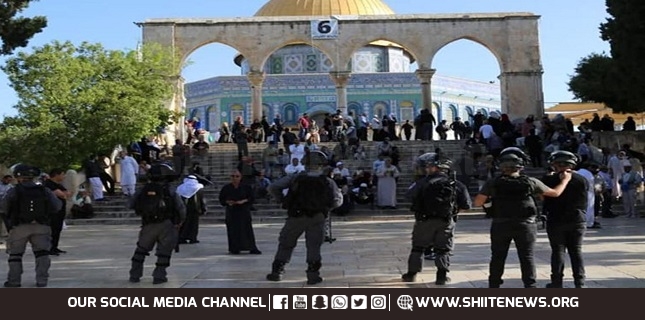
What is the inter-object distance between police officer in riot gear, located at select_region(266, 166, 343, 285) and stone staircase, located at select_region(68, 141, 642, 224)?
9.62 meters

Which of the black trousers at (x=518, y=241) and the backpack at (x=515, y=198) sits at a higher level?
the backpack at (x=515, y=198)

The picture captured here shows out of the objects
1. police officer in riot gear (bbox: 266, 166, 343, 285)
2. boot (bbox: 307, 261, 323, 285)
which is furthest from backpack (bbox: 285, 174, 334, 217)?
boot (bbox: 307, 261, 323, 285)

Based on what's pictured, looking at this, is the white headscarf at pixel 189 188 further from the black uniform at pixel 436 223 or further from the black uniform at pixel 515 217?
the black uniform at pixel 515 217

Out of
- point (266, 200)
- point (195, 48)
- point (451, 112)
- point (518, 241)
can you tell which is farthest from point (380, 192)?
point (451, 112)

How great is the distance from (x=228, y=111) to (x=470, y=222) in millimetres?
34530

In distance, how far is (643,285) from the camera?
733 cm

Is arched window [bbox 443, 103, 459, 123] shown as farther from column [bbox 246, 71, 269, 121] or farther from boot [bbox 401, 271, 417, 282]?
boot [bbox 401, 271, 417, 282]

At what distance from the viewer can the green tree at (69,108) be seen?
20.6 meters

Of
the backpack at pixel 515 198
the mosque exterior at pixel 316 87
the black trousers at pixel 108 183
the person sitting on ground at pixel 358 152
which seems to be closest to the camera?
the backpack at pixel 515 198

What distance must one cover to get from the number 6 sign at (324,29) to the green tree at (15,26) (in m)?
13.8

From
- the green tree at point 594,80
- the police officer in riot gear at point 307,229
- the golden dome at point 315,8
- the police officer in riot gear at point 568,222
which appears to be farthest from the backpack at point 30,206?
the golden dome at point 315,8

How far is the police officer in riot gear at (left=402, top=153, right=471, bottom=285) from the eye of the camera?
7691 millimetres

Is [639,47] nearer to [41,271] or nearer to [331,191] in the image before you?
[331,191]
